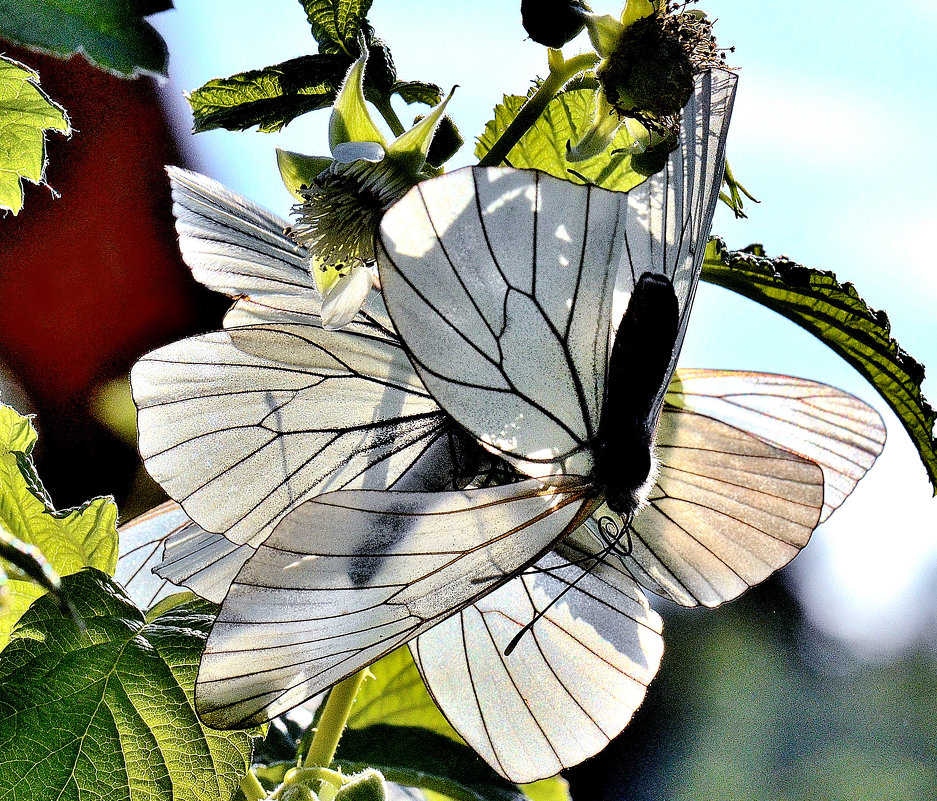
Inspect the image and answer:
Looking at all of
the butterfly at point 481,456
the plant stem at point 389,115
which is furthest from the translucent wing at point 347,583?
the plant stem at point 389,115

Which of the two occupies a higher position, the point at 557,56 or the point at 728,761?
the point at 557,56

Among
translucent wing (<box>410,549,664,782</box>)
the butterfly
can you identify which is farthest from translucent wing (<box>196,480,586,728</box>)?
translucent wing (<box>410,549,664,782</box>)

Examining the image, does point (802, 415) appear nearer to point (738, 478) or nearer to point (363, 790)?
point (738, 478)

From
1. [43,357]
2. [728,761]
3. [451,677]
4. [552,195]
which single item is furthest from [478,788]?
[728,761]

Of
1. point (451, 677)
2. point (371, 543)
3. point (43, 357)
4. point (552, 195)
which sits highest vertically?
point (552, 195)

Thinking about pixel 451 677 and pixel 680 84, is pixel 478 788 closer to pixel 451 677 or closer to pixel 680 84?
pixel 451 677

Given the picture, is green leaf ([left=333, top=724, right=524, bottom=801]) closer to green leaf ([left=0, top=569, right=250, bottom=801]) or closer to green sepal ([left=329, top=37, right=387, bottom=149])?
green leaf ([left=0, top=569, right=250, bottom=801])
